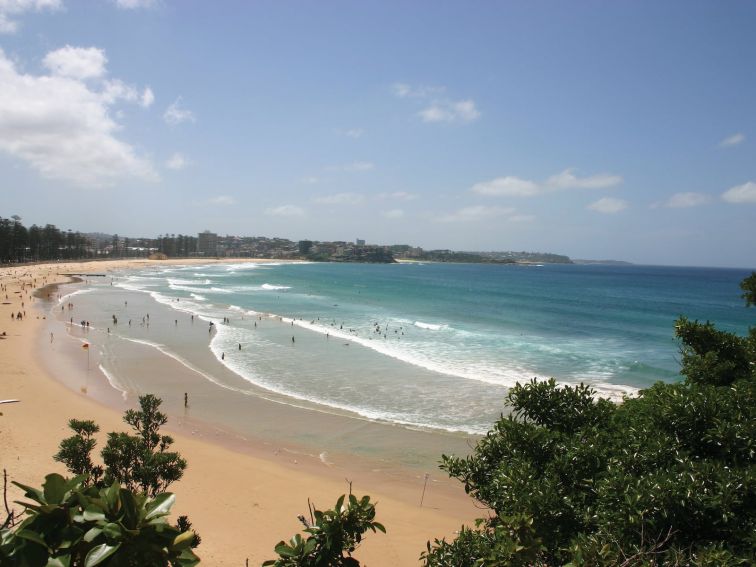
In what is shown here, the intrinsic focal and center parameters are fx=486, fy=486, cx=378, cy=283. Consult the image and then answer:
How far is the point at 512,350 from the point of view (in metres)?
33.5

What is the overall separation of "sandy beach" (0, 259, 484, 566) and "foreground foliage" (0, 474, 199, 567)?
29.7 feet

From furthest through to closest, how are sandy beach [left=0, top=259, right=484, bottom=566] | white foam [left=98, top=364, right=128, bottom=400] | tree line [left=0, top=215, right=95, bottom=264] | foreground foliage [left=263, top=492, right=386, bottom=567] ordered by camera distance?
tree line [left=0, top=215, right=95, bottom=264], white foam [left=98, top=364, right=128, bottom=400], sandy beach [left=0, top=259, right=484, bottom=566], foreground foliage [left=263, top=492, right=386, bottom=567]

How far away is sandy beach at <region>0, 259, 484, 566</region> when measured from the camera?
11602 millimetres

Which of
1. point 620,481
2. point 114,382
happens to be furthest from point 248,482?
point 114,382

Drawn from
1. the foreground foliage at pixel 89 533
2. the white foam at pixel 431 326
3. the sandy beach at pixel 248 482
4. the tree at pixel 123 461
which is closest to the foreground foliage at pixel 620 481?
the foreground foliage at pixel 89 533

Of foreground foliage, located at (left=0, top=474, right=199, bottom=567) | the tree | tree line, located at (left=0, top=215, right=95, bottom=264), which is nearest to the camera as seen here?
foreground foliage, located at (left=0, top=474, right=199, bottom=567)

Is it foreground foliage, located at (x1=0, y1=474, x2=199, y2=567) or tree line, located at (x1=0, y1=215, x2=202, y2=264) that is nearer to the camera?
foreground foliage, located at (x1=0, y1=474, x2=199, y2=567)

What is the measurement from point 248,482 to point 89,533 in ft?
42.2

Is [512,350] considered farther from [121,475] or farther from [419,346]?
[121,475]

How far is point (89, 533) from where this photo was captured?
251 cm

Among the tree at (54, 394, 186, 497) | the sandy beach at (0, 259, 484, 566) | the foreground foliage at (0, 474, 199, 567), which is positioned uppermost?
the foreground foliage at (0, 474, 199, 567)

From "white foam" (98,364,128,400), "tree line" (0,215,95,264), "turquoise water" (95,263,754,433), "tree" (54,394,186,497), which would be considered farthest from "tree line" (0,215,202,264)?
"tree" (54,394,186,497)

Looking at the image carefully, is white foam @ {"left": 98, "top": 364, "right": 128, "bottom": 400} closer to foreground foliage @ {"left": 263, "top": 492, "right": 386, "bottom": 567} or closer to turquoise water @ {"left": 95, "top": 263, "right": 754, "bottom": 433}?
turquoise water @ {"left": 95, "top": 263, "right": 754, "bottom": 433}

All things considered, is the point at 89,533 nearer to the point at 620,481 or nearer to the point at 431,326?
the point at 620,481
